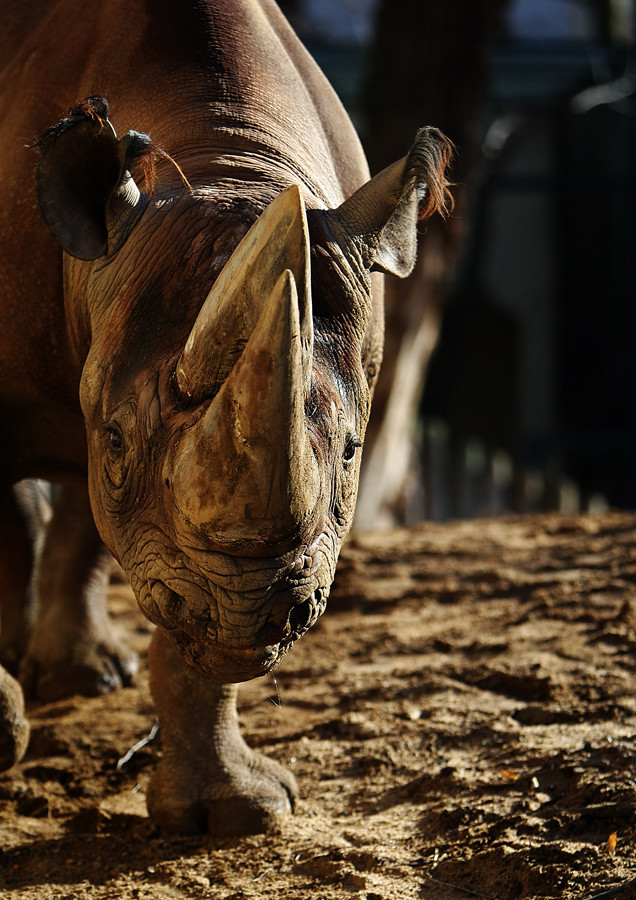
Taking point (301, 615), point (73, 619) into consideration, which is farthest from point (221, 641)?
point (73, 619)

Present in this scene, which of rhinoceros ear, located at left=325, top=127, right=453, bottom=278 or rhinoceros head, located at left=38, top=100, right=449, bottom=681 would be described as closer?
rhinoceros head, located at left=38, top=100, right=449, bottom=681

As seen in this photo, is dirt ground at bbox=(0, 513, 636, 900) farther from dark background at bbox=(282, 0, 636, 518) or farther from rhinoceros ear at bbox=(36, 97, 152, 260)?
dark background at bbox=(282, 0, 636, 518)

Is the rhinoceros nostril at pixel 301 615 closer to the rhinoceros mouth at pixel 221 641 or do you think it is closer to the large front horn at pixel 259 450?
the rhinoceros mouth at pixel 221 641

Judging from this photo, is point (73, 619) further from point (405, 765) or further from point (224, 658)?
point (224, 658)

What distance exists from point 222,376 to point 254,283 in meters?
0.21

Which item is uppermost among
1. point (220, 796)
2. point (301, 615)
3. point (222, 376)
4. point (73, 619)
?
point (222, 376)

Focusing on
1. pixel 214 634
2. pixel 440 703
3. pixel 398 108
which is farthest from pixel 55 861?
pixel 398 108

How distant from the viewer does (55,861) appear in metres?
3.23

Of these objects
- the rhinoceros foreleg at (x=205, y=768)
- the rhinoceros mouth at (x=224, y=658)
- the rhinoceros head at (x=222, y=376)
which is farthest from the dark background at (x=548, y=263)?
the rhinoceros mouth at (x=224, y=658)

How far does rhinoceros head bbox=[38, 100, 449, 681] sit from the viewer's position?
7.73ft

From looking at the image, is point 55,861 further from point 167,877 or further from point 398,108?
point 398,108

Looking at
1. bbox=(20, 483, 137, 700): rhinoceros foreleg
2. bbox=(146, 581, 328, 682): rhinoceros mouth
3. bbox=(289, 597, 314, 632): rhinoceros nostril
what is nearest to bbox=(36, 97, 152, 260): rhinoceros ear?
bbox=(146, 581, 328, 682): rhinoceros mouth

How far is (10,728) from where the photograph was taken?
336cm

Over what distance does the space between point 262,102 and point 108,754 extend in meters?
2.04
